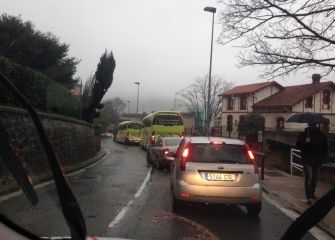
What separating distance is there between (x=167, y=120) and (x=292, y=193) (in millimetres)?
22367

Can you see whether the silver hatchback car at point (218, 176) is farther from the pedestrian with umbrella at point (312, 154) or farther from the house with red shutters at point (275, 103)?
the house with red shutters at point (275, 103)

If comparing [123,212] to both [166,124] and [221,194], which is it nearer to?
[221,194]

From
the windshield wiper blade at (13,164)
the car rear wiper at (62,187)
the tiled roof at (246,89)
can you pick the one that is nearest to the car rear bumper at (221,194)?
the car rear wiper at (62,187)

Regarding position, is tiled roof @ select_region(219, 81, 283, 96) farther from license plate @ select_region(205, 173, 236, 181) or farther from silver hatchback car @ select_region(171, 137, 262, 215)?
license plate @ select_region(205, 173, 236, 181)

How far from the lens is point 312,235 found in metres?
7.94

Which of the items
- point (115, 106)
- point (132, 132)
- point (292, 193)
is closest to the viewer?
point (292, 193)

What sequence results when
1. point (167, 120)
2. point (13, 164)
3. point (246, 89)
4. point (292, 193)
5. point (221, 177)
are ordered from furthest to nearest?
point (246, 89) → point (167, 120) → point (292, 193) → point (221, 177) → point (13, 164)

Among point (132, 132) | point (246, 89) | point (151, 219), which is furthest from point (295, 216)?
point (246, 89)

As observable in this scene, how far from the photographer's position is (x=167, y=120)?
35.4 meters

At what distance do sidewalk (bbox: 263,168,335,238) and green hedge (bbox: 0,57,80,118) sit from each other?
6134mm

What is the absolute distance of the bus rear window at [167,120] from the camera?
1389 inches

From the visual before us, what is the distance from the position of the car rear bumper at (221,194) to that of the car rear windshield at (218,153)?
57 centimetres

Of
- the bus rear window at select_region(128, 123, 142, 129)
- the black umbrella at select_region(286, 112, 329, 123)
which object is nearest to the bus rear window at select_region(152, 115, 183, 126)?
the bus rear window at select_region(128, 123, 142, 129)

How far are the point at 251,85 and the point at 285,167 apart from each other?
178ft
